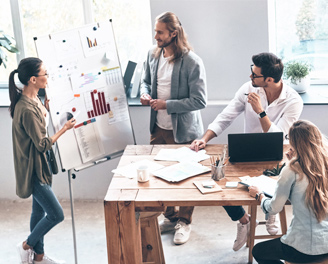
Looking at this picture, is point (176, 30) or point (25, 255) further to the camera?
point (176, 30)

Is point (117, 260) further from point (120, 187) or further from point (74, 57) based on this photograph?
point (74, 57)

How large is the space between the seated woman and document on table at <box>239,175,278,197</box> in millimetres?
170

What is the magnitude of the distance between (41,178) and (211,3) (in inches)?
77.4

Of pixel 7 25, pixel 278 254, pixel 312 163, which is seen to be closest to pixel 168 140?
pixel 278 254

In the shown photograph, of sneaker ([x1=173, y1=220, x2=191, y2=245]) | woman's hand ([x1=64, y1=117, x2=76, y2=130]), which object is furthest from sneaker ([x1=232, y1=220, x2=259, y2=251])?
woman's hand ([x1=64, y1=117, x2=76, y2=130])

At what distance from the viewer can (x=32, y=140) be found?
3.08 meters

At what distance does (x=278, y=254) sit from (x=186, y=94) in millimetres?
1438

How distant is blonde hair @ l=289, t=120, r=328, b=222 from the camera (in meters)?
2.37

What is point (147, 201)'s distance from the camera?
260 cm

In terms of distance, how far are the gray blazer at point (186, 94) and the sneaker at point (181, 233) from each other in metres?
0.63

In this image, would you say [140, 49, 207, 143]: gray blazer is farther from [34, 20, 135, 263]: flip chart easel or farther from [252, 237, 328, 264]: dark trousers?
[252, 237, 328, 264]: dark trousers

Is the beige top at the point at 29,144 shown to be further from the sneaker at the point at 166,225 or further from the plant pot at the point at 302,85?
the plant pot at the point at 302,85

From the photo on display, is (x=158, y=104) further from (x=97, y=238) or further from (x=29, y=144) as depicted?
(x=97, y=238)

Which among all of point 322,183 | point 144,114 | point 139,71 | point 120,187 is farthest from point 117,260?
point 139,71
